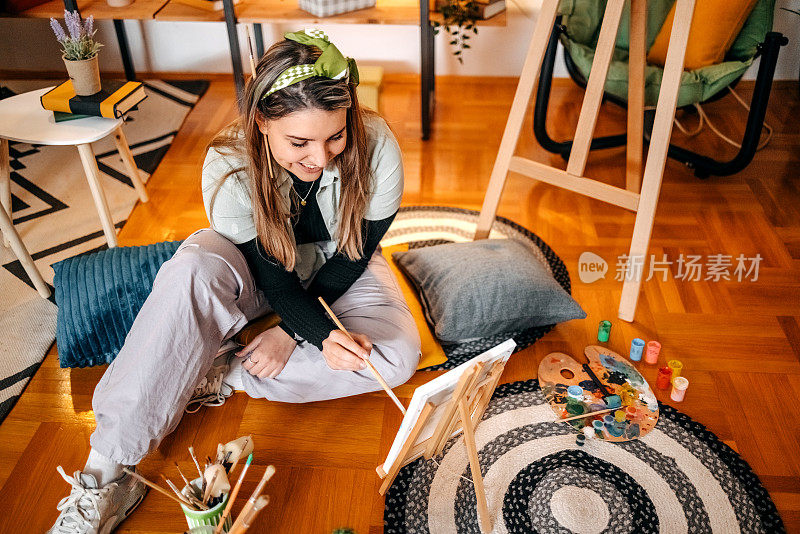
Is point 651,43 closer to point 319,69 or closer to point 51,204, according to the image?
point 319,69

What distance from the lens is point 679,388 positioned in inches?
63.4

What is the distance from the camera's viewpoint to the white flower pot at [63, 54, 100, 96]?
6.47 ft

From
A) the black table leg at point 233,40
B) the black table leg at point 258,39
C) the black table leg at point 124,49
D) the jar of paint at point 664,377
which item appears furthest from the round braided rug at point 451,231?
the black table leg at point 124,49

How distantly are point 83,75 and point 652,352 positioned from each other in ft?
5.69

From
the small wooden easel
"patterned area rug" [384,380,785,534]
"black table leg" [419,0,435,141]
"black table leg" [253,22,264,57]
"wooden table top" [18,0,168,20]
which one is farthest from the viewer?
"black table leg" [253,22,264,57]

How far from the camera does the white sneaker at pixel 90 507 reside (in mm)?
1295

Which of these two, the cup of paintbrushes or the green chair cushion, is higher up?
the green chair cushion

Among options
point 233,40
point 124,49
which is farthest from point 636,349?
point 124,49

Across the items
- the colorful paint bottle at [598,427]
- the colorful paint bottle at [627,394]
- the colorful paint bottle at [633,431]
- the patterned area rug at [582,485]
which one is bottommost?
the patterned area rug at [582,485]

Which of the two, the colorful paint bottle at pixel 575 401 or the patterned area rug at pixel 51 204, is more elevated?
the patterned area rug at pixel 51 204

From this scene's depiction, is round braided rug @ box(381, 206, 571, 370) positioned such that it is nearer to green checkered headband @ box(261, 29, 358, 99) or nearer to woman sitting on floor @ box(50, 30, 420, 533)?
woman sitting on floor @ box(50, 30, 420, 533)

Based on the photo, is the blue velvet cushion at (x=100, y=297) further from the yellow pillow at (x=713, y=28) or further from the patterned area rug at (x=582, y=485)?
the yellow pillow at (x=713, y=28)

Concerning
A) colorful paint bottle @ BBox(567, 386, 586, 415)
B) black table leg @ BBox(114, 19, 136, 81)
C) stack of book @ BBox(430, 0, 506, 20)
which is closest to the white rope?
stack of book @ BBox(430, 0, 506, 20)

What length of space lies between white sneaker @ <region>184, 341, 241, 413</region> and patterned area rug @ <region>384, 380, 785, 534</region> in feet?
1.56
